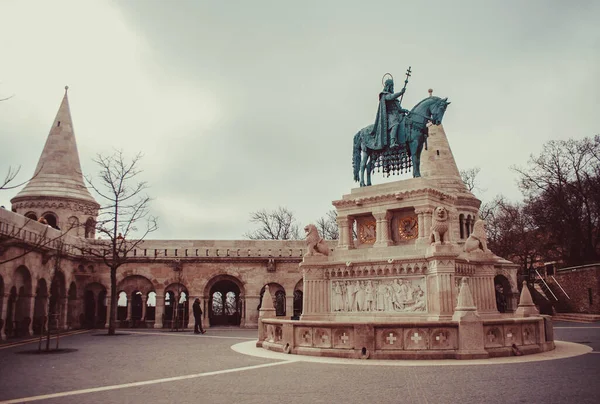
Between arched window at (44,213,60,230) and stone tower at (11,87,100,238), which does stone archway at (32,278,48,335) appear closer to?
stone tower at (11,87,100,238)

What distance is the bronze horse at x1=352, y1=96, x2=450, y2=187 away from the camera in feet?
47.5

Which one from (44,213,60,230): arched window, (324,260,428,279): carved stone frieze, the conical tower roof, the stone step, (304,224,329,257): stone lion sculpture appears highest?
the conical tower roof

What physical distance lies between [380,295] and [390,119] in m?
5.25

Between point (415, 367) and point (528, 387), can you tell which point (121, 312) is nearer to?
point (415, 367)

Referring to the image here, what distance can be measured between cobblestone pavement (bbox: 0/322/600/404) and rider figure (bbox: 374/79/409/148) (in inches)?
285

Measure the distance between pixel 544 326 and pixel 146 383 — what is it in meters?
8.67

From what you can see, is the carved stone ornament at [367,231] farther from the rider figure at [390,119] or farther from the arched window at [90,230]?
the arched window at [90,230]

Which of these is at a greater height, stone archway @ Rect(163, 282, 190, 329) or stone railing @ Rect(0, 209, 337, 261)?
stone railing @ Rect(0, 209, 337, 261)

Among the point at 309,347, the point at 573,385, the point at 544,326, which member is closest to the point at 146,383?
the point at 309,347

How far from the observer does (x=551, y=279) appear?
35219 millimetres

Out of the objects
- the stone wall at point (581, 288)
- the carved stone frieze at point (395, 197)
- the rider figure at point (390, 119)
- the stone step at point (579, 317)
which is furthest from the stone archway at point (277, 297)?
the stone wall at point (581, 288)

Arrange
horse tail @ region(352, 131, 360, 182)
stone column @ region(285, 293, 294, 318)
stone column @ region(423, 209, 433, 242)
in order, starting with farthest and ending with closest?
stone column @ region(285, 293, 294, 318) → horse tail @ region(352, 131, 360, 182) → stone column @ region(423, 209, 433, 242)

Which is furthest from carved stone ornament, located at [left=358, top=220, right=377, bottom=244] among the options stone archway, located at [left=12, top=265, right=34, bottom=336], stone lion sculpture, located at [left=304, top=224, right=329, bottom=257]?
stone archway, located at [left=12, top=265, right=34, bottom=336]

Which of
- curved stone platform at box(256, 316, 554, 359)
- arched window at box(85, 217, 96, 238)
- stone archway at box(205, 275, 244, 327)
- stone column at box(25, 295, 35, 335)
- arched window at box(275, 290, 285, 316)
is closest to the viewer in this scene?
curved stone platform at box(256, 316, 554, 359)
